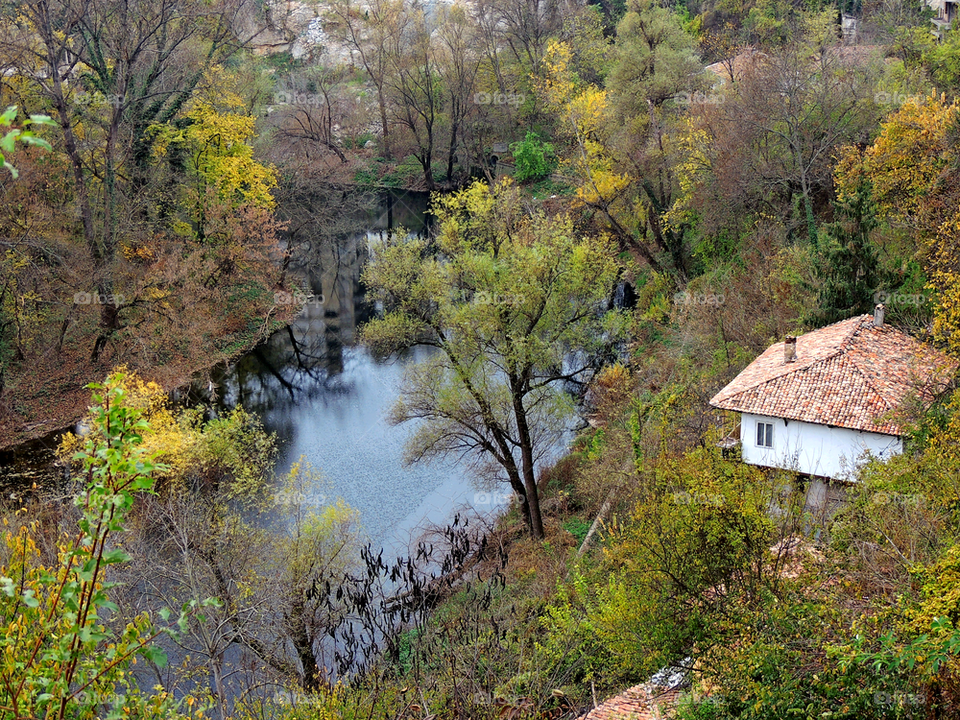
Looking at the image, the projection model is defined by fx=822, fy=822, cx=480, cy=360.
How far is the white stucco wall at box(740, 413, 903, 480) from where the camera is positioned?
18516mm

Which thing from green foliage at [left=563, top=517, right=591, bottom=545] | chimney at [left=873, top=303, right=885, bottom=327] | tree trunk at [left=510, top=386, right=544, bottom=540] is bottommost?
green foliage at [left=563, top=517, right=591, bottom=545]

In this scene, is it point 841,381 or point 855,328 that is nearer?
point 841,381

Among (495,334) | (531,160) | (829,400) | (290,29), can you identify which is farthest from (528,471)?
(290,29)

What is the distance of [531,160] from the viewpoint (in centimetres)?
5125

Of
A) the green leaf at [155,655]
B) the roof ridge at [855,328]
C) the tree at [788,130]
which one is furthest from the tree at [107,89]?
the green leaf at [155,655]

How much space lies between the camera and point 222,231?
35.4m

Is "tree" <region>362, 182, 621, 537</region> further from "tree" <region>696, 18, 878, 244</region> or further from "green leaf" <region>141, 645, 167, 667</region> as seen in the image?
"green leaf" <region>141, 645, 167, 667</region>

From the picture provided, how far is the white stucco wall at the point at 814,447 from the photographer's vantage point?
60.7 feet

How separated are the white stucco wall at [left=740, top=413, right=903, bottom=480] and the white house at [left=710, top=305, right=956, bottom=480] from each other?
2 cm

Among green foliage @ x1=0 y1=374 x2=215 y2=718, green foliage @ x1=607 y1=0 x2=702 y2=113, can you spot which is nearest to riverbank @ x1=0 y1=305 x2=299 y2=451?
green foliage @ x1=607 y1=0 x2=702 y2=113

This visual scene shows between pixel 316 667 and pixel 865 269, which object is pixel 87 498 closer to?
pixel 316 667

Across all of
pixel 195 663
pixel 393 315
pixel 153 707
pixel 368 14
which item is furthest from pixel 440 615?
pixel 368 14

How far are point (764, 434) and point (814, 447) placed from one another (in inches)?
47.2

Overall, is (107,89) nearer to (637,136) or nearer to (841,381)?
(637,136)
